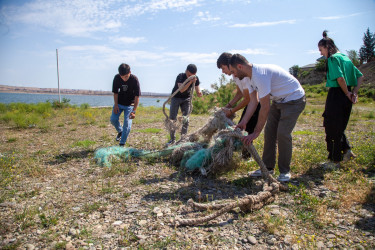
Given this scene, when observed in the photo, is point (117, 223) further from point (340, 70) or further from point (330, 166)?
point (340, 70)

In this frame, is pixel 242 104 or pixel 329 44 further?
pixel 242 104

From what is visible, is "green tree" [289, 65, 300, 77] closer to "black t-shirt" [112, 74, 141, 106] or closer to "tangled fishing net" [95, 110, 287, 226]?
"black t-shirt" [112, 74, 141, 106]

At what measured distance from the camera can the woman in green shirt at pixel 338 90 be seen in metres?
3.79

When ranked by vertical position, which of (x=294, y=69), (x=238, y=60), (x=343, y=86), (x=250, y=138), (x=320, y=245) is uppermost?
(x=294, y=69)

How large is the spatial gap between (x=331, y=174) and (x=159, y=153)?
295 centimetres

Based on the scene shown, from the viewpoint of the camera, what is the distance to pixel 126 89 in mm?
5609

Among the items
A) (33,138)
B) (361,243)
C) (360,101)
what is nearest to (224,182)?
(361,243)

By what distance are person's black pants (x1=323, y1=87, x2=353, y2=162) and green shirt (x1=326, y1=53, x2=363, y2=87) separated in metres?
0.17

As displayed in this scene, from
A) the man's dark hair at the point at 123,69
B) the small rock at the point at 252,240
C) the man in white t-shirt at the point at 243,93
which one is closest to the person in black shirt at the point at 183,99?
the man's dark hair at the point at 123,69

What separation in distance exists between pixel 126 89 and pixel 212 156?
2.79 meters

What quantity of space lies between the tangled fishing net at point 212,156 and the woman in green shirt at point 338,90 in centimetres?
141

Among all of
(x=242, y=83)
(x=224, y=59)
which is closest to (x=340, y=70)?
(x=242, y=83)

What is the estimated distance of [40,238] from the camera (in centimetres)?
234

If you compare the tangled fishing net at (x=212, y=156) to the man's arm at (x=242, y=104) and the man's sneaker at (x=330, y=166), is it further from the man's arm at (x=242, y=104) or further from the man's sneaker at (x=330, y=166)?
the man's sneaker at (x=330, y=166)
